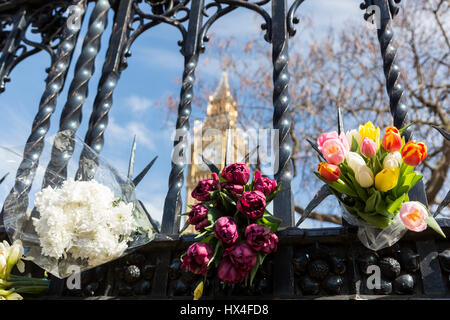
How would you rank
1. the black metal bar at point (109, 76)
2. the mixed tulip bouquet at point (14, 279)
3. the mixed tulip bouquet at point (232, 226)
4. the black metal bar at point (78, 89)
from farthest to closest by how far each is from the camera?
1. the black metal bar at point (109, 76)
2. the black metal bar at point (78, 89)
3. the mixed tulip bouquet at point (14, 279)
4. the mixed tulip bouquet at point (232, 226)

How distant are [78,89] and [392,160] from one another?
1.84m

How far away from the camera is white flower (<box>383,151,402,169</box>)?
143cm

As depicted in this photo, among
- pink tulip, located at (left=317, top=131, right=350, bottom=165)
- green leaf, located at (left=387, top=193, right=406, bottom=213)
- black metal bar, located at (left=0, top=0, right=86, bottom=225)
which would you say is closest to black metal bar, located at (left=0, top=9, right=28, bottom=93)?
black metal bar, located at (left=0, top=0, right=86, bottom=225)

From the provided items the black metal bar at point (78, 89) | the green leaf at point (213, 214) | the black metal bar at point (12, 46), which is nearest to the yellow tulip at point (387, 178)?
the green leaf at point (213, 214)

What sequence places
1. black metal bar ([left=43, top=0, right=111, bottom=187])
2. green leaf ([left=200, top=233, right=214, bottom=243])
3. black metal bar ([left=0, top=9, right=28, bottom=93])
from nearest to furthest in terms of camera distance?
green leaf ([left=200, top=233, right=214, bottom=243]), black metal bar ([left=43, top=0, right=111, bottom=187]), black metal bar ([left=0, top=9, right=28, bottom=93])

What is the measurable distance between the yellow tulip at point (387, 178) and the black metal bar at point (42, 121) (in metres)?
1.53

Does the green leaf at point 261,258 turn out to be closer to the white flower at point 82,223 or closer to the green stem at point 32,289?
the white flower at point 82,223

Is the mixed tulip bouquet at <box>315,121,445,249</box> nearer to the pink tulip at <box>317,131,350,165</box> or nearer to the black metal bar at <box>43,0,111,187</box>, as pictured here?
the pink tulip at <box>317,131,350,165</box>

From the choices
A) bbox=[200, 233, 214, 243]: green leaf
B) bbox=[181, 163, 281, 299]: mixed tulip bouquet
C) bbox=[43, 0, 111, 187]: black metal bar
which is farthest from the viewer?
bbox=[43, 0, 111, 187]: black metal bar

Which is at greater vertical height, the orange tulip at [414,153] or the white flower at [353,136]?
the white flower at [353,136]

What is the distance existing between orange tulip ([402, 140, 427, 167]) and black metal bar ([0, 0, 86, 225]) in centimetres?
163

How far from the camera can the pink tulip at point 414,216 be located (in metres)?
1.34
